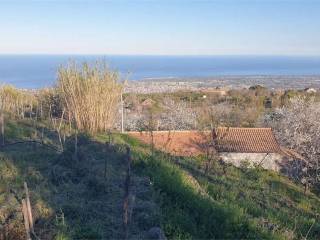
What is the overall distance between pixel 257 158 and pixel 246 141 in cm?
98

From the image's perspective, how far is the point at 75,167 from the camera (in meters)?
7.60

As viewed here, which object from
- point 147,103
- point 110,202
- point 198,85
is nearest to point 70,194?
point 110,202

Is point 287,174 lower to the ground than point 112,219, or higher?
lower

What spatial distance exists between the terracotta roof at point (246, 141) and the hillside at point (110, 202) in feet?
31.7

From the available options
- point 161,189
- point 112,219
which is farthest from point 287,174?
point 112,219

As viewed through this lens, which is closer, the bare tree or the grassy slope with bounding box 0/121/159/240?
the grassy slope with bounding box 0/121/159/240

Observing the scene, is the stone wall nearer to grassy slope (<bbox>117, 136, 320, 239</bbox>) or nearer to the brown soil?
the brown soil

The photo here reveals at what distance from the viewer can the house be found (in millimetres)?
18703

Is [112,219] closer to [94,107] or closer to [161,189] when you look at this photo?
[161,189]

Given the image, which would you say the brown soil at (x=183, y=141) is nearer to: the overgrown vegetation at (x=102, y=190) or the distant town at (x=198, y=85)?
the overgrown vegetation at (x=102, y=190)

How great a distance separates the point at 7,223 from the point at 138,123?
59.0 feet

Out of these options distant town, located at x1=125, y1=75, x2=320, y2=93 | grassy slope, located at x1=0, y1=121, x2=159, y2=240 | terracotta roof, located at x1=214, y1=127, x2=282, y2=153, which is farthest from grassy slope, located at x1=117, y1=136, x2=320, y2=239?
distant town, located at x1=125, y1=75, x2=320, y2=93

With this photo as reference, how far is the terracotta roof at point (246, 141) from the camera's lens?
1900 centimetres

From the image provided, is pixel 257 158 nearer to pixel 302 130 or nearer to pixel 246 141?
pixel 246 141
